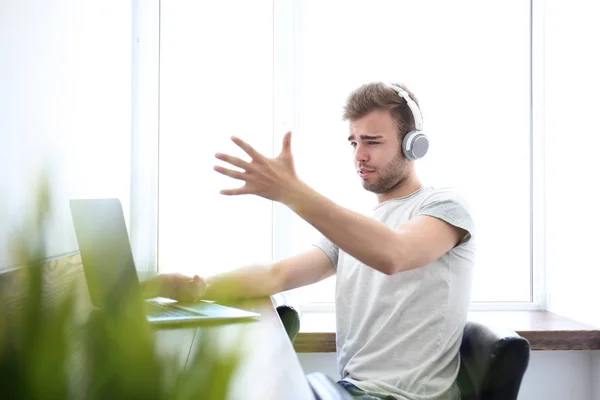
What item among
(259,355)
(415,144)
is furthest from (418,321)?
(259,355)

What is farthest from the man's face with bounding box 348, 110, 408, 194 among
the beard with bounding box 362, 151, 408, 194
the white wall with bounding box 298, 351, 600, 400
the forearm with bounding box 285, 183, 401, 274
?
the white wall with bounding box 298, 351, 600, 400

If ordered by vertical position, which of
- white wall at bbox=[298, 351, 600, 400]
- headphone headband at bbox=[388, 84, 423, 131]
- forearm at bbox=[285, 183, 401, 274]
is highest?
headphone headband at bbox=[388, 84, 423, 131]

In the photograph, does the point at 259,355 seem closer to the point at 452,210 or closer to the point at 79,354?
the point at 79,354

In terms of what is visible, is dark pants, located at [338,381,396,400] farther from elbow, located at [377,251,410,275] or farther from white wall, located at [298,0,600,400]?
white wall, located at [298,0,600,400]

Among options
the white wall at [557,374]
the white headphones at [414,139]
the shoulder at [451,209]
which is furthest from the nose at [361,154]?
the white wall at [557,374]

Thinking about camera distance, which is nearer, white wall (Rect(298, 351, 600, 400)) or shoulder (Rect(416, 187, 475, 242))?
shoulder (Rect(416, 187, 475, 242))

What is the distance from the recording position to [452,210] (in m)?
1.62

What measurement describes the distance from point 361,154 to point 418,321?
51 centimetres

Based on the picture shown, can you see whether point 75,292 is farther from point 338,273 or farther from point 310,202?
point 338,273

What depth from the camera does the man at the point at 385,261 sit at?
54.7 inches

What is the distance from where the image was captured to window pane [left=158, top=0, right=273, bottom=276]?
276cm

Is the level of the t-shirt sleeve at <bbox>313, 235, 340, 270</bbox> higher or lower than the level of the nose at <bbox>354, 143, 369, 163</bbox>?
lower

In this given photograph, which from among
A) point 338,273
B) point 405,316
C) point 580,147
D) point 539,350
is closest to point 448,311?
point 405,316

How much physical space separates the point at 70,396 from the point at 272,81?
2.61 metres
